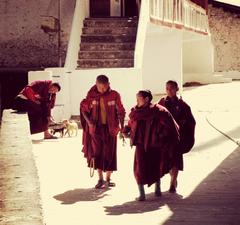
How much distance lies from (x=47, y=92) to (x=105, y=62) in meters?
5.16

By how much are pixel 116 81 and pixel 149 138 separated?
9190mm

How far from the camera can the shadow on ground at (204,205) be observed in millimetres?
6391

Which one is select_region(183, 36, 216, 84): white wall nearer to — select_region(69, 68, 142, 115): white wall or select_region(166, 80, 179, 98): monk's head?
select_region(69, 68, 142, 115): white wall

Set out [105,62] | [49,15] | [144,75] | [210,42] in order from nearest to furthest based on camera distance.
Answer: [105,62], [49,15], [144,75], [210,42]

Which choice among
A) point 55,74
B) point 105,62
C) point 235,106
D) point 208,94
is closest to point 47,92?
point 55,74

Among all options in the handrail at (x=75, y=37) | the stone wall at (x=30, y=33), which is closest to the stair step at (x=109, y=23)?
the handrail at (x=75, y=37)

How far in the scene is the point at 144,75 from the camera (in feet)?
83.0

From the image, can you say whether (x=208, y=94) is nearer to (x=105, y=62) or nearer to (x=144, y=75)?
(x=144, y=75)

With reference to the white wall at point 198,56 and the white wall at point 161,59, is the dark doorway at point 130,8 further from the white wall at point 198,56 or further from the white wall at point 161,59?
the white wall at point 198,56

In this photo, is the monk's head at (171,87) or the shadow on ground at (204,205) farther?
the monk's head at (171,87)

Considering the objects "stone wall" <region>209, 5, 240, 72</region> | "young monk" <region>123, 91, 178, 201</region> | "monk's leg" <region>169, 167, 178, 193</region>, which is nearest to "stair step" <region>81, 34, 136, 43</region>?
"monk's leg" <region>169, 167, 178, 193</region>

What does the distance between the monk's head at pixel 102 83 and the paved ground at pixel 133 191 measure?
1398 millimetres

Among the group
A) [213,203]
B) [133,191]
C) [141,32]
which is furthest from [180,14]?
[213,203]

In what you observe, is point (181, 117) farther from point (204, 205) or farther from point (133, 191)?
point (204, 205)
